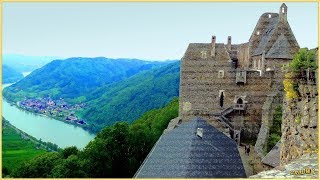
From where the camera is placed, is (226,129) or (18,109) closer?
(226,129)

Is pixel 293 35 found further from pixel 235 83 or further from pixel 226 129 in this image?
pixel 226 129

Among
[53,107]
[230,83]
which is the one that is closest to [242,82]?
[230,83]

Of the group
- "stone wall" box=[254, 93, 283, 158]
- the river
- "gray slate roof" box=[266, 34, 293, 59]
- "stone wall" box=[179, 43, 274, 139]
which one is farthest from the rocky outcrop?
the river

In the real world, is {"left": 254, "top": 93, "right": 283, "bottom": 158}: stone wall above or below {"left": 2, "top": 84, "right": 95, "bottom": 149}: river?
above

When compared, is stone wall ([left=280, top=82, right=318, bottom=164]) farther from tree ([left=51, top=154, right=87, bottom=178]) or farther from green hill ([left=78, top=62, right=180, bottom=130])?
green hill ([left=78, top=62, right=180, bottom=130])

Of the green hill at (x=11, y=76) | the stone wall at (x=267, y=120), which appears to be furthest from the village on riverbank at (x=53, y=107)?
the stone wall at (x=267, y=120)

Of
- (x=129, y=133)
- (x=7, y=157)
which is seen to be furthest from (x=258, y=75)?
(x=7, y=157)

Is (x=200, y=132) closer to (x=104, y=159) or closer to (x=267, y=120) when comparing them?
(x=267, y=120)
